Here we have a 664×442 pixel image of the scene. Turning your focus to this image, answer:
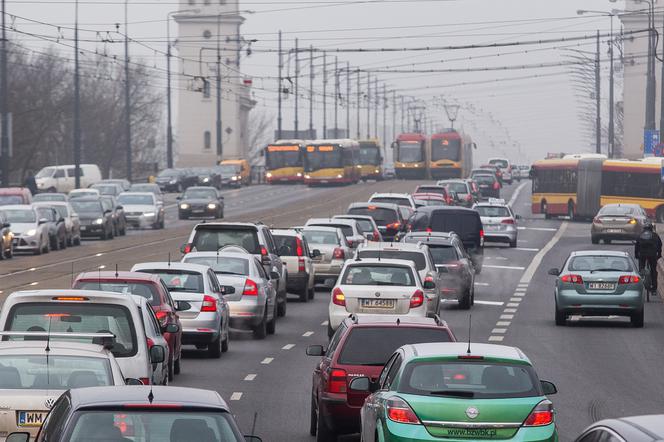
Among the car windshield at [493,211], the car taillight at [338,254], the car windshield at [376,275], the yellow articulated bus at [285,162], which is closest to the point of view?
the car windshield at [376,275]

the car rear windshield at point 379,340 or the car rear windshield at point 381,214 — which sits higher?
the car rear windshield at point 379,340

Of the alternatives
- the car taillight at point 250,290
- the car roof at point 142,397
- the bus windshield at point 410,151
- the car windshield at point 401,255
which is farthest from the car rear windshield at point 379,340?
the bus windshield at point 410,151

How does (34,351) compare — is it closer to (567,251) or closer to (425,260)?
(425,260)

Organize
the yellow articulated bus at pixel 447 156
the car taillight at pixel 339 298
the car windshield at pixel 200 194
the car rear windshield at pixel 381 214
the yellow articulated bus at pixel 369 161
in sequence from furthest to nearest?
the yellow articulated bus at pixel 369 161
the yellow articulated bus at pixel 447 156
the car windshield at pixel 200 194
the car rear windshield at pixel 381 214
the car taillight at pixel 339 298

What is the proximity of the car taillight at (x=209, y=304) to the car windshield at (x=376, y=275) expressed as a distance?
2.47m

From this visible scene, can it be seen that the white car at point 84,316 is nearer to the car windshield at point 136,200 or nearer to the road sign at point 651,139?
the car windshield at point 136,200

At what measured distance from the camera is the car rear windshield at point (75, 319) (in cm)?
1567

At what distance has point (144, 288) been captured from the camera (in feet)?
66.8

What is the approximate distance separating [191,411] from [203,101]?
15105cm

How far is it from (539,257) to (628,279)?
23645 millimetres

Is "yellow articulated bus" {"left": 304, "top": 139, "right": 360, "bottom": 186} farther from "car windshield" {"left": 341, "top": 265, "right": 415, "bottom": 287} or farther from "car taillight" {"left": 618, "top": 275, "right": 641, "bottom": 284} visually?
"car windshield" {"left": 341, "top": 265, "right": 415, "bottom": 287}

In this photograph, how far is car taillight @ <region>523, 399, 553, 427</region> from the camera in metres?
11.9

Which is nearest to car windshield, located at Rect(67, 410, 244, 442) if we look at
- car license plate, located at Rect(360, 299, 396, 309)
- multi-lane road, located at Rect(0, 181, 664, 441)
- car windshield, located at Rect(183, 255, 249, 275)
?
multi-lane road, located at Rect(0, 181, 664, 441)

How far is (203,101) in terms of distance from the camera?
522 ft
